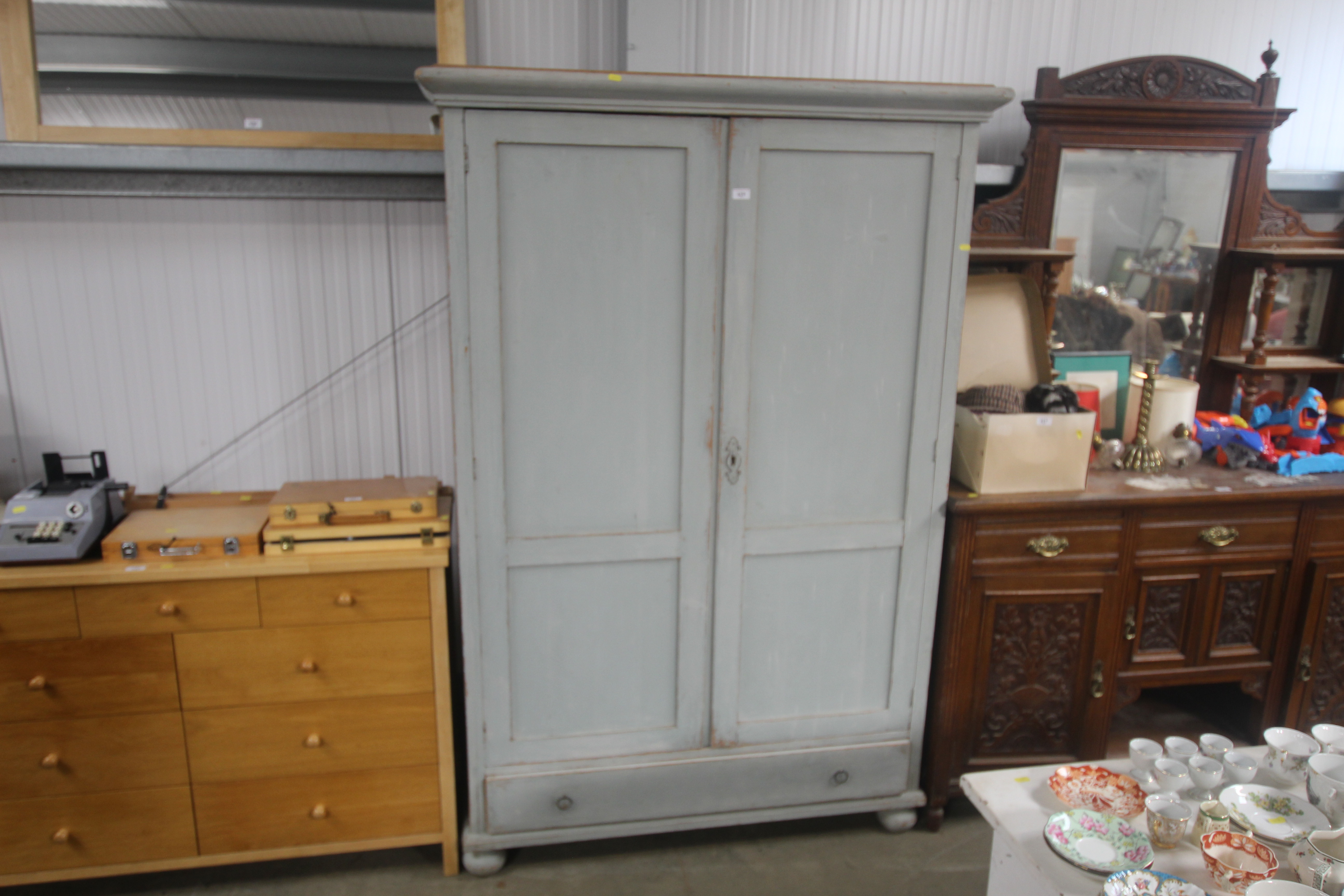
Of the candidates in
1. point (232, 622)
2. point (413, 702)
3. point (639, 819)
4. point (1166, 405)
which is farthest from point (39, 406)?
point (1166, 405)

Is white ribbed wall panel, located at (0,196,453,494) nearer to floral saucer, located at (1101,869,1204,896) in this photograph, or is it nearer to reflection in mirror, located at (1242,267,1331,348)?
floral saucer, located at (1101,869,1204,896)

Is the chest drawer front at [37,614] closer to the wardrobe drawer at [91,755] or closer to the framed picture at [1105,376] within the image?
the wardrobe drawer at [91,755]

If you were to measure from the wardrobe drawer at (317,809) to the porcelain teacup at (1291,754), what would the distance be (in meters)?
1.98

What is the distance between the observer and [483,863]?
8.04 ft

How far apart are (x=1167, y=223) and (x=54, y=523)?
3418 millimetres

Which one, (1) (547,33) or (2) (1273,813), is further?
(1) (547,33)

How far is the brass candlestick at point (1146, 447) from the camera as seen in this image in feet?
8.91

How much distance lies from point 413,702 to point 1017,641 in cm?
174

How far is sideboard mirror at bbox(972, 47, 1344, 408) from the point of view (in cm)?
278

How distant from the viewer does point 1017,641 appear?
101 inches

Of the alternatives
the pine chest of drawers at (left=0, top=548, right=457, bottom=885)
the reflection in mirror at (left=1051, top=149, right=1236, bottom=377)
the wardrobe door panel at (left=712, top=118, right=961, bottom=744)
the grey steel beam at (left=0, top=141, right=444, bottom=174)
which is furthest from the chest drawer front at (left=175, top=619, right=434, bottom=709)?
the reflection in mirror at (left=1051, top=149, right=1236, bottom=377)

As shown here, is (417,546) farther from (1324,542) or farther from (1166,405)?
(1324,542)

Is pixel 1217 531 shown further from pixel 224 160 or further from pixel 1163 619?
pixel 224 160

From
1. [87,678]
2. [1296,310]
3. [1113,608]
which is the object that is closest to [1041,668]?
[1113,608]
